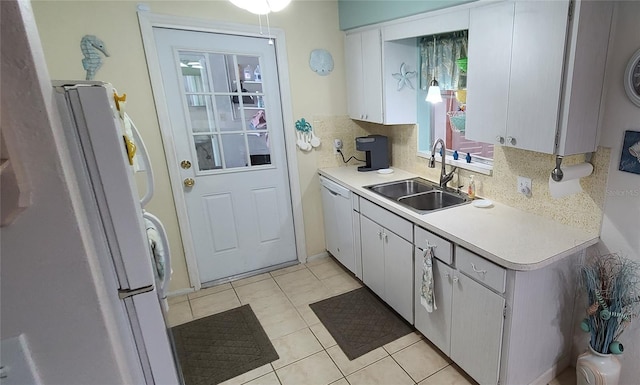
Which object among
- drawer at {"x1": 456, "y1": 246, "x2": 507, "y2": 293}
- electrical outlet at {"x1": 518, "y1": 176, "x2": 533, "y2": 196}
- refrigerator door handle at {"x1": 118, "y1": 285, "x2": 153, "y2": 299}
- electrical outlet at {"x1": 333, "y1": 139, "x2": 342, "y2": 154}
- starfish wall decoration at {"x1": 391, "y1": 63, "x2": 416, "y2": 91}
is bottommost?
drawer at {"x1": 456, "y1": 246, "x2": 507, "y2": 293}

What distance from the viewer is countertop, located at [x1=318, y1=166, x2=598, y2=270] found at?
5.02 ft

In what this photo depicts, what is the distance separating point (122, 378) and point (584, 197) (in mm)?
2009

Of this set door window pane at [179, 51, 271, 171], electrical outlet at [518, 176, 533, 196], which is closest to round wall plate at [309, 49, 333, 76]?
door window pane at [179, 51, 271, 171]

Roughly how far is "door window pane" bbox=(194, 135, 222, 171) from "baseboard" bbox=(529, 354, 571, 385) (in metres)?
2.54

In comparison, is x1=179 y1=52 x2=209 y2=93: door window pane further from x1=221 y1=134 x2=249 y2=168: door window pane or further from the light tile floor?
the light tile floor

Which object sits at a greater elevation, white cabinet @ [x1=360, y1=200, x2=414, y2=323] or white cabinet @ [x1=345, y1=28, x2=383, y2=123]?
white cabinet @ [x1=345, y1=28, x2=383, y2=123]

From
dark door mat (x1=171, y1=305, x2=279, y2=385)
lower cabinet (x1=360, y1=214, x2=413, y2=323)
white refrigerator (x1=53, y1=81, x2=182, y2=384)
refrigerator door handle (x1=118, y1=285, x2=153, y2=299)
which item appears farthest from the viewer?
lower cabinet (x1=360, y1=214, x2=413, y2=323)

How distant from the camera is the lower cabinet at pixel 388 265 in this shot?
7.24 feet

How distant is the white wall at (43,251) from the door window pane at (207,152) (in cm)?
224

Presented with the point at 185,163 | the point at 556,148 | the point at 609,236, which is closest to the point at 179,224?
the point at 185,163

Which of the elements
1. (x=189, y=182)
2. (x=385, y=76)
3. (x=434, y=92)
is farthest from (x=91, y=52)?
(x=434, y=92)

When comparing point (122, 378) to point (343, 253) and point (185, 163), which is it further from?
point (343, 253)

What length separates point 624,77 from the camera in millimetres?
1485

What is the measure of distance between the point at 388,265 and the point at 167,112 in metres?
1.94
